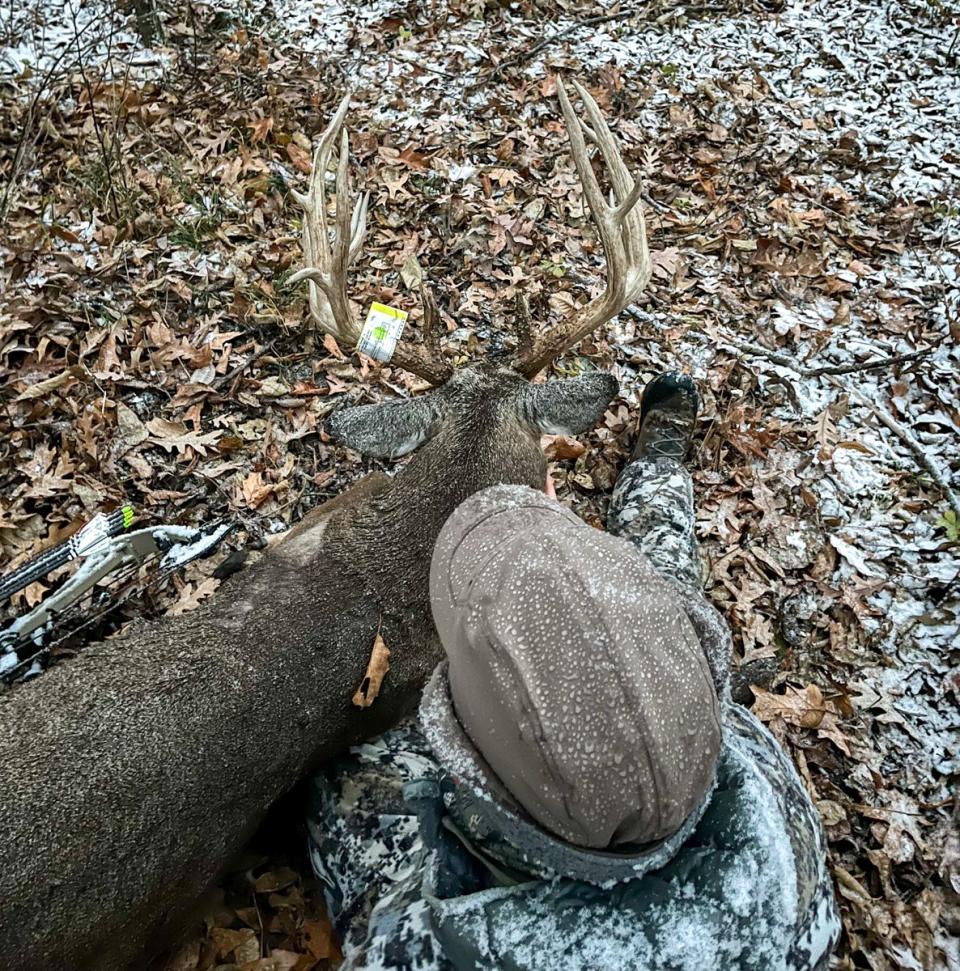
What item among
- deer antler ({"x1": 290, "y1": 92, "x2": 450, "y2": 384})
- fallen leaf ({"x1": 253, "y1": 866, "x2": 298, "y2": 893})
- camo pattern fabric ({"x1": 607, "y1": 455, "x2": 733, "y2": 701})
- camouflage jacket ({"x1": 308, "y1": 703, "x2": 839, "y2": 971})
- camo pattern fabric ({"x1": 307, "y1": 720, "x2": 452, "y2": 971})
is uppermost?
deer antler ({"x1": 290, "y1": 92, "x2": 450, "y2": 384})

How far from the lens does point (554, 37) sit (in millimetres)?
7164

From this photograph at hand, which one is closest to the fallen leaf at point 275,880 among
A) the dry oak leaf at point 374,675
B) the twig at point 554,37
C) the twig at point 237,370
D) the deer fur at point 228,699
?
the deer fur at point 228,699

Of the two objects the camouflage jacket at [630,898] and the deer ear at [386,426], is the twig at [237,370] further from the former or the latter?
the camouflage jacket at [630,898]

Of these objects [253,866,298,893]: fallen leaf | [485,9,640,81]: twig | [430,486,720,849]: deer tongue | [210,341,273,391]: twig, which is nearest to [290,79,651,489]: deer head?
[210,341,273,391]: twig

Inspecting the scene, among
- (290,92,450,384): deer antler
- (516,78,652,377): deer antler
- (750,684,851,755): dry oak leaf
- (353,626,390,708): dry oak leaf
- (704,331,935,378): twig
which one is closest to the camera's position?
(353,626,390,708): dry oak leaf

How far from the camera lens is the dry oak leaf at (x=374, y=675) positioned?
10.5 feet

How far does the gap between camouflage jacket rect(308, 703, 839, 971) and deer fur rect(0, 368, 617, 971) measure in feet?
2.86

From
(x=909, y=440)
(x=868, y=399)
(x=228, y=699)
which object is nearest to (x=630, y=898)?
(x=228, y=699)

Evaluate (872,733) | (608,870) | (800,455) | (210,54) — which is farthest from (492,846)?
(210,54)

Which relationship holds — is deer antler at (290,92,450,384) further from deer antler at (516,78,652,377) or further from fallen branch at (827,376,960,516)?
fallen branch at (827,376,960,516)

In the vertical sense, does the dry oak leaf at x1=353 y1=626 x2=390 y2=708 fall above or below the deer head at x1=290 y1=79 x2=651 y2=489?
below

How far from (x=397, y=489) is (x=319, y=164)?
1.44 metres

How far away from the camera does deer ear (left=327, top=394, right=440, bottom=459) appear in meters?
3.77

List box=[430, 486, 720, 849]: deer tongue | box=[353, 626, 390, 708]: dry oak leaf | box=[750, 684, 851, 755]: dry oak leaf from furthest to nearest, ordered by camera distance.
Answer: box=[750, 684, 851, 755]: dry oak leaf < box=[353, 626, 390, 708]: dry oak leaf < box=[430, 486, 720, 849]: deer tongue
